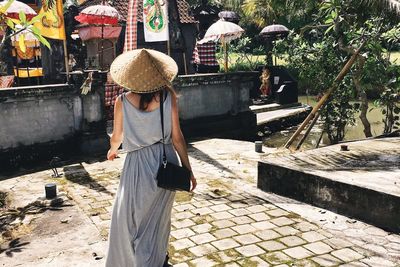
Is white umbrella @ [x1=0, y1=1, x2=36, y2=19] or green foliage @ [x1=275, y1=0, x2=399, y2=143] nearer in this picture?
green foliage @ [x1=275, y1=0, x2=399, y2=143]

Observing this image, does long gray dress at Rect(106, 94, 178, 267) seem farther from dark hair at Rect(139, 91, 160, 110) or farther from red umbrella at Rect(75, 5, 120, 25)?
red umbrella at Rect(75, 5, 120, 25)

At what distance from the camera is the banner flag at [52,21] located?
28.8ft

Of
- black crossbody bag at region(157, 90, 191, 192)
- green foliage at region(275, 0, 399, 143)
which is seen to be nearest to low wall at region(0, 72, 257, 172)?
green foliage at region(275, 0, 399, 143)

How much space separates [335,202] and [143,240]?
3185 millimetres

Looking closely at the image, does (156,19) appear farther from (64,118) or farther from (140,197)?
(140,197)

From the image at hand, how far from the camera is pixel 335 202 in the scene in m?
5.61

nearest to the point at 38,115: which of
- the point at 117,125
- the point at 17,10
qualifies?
the point at 17,10

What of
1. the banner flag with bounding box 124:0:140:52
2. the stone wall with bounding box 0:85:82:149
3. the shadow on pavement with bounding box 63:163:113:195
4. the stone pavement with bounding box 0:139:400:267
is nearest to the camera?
the stone pavement with bounding box 0:139:400:267

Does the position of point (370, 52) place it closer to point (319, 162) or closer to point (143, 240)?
point (319, 162)

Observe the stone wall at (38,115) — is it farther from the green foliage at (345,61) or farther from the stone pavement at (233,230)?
the green foliage at (345,61)

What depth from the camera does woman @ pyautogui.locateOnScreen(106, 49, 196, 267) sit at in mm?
3373

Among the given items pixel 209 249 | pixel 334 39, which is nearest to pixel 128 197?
pixel 209 249

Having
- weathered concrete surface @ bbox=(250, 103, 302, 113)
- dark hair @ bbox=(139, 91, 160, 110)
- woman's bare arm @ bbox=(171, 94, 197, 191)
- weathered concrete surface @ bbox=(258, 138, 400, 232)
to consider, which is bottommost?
weathered concrete surface @ bbox=(258, 138, 400, 232)

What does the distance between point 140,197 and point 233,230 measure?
217cm
